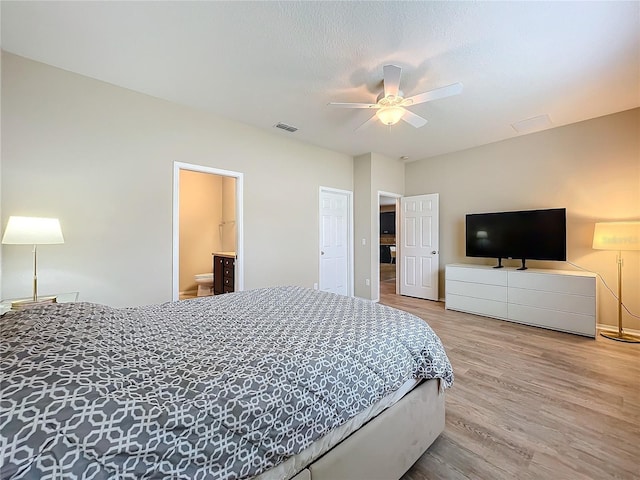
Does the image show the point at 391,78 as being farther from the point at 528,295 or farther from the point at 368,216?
the point at 528,295

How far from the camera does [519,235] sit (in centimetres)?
402

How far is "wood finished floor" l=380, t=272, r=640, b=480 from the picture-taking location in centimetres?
149

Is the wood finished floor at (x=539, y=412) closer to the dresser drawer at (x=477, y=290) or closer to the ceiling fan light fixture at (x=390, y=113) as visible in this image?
the dresser drawer at (x=477, y=290)

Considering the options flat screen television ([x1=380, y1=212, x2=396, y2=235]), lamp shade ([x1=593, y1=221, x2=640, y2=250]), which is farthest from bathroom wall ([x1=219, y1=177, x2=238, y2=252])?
flat screen television ([x1=380, y1=212, x2=396, y2=235])

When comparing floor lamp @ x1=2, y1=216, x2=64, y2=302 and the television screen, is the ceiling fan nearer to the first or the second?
the television screen

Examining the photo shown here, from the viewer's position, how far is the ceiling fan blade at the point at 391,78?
7.65ft

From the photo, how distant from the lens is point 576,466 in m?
1.49

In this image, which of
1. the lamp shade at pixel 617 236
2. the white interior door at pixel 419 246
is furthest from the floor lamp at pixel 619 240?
the white interior door at pixel 419 246

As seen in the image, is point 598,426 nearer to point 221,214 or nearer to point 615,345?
point 615,345

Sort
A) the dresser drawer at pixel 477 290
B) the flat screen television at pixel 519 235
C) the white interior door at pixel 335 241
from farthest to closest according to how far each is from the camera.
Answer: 1. the white interior door at pixel 335 241
2. the dresser drawer at pixel 477 290
3. the flat screen television at pixel 519 235

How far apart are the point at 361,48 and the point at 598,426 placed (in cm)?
317

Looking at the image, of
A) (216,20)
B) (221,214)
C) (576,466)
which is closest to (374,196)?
(221,214)

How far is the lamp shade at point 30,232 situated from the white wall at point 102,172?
444mm

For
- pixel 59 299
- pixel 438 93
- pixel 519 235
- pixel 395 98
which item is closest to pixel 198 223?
pixel 59 299
